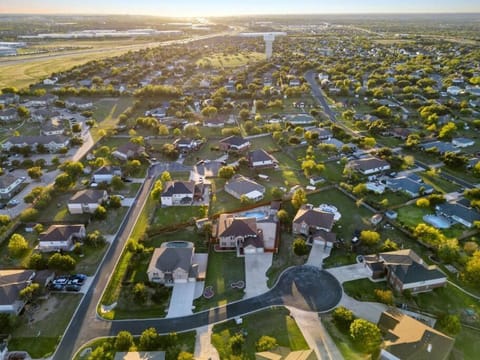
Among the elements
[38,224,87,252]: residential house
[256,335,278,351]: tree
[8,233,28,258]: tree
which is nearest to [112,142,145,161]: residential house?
[38,224,87,252]: residential house

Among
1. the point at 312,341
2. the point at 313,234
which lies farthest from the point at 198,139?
the point at 312,341

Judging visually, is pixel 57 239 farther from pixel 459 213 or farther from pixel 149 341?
pixel 459 213

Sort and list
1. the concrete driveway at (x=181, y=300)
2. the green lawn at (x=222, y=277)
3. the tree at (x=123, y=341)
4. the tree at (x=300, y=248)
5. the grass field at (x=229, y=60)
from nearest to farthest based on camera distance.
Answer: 1. the tree at (x=123, y=341)
2. the concrete driveway at (x=181, y=300)
3. the green lawn at (x=222, y=277)
4. the tree at (x=300, y=248)
5. the grass field at (x=229, y=60)

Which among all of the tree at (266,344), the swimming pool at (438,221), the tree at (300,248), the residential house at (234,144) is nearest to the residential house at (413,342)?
the tree at (266,344)

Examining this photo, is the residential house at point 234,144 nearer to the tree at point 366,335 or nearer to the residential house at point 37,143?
the residential house at point 37,143

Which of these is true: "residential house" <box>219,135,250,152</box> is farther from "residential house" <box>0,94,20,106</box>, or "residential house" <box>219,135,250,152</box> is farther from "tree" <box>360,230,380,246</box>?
"residential house" <box>0,94,20,106</box>
